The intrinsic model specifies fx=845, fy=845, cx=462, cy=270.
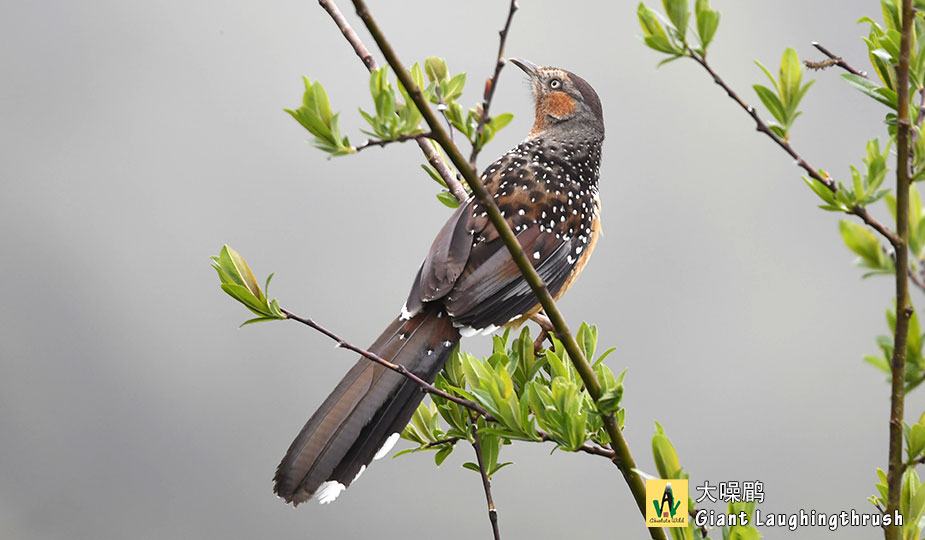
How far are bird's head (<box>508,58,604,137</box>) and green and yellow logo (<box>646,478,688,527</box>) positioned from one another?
3.27ft

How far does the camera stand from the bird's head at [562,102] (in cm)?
178

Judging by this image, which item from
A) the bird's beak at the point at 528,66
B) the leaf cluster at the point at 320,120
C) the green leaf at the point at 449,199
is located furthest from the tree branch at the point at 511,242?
the bird's beak at the point at 528,66

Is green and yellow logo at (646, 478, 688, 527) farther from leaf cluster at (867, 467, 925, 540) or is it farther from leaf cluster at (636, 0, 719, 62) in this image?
leaf cluster at (636, 0, 719, 62)

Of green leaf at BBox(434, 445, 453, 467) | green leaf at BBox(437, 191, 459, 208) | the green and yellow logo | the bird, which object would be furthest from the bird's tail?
the green and yellow logo

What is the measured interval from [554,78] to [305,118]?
3.67ft

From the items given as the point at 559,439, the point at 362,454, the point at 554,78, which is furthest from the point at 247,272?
the point at 554,78

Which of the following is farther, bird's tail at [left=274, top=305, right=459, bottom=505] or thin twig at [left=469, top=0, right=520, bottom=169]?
bird's tail at [left=274, top=305, right=459, bottom=505]

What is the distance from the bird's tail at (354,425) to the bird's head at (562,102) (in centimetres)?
68

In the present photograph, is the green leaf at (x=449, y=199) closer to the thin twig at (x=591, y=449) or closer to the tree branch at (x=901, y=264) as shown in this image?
the thin twig at (x=591, y=449)

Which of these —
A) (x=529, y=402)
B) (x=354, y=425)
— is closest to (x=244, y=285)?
(x=354, y=425)

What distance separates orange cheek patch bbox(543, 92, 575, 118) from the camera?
1.80m

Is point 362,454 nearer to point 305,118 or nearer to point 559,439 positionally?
point 559,439

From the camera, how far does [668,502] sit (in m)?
0.92

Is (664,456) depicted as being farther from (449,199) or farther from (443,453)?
(449,199)
